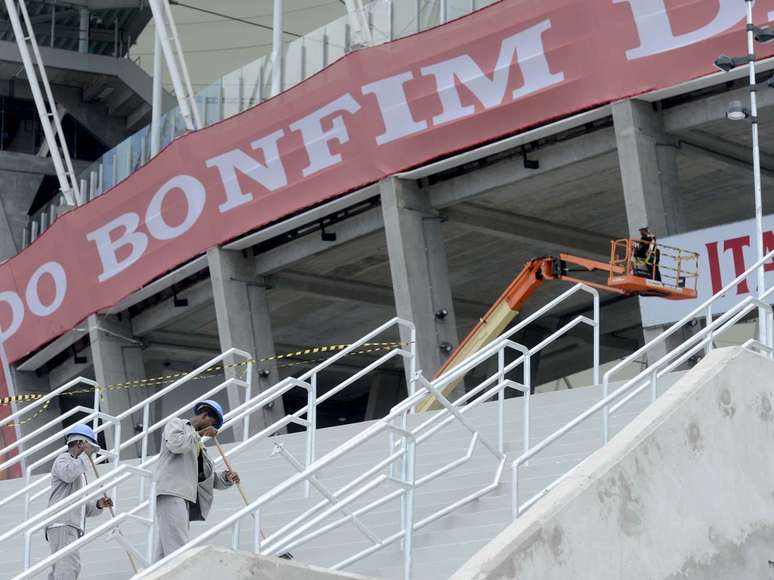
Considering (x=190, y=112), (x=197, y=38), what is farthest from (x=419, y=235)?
(x=197, y=38)

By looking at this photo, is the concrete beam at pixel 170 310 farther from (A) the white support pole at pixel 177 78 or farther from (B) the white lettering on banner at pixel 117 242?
(A) the white support pole at pixel 177 78

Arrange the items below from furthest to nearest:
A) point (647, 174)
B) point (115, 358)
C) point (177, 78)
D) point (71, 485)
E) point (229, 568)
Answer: point (115, 358)
point (177, 78)
point (647, 174)
point (71, 485)
point (229, 568)

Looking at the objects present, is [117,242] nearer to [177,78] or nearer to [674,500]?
[177,78]

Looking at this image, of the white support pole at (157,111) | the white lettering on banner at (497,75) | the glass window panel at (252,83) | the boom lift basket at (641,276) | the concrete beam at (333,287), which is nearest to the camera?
the boom lift basket at (641,276)

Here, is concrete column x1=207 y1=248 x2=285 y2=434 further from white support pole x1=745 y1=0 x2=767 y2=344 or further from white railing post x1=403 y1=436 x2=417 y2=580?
white railing post x1=403 y1=436 x2=417 y2=580

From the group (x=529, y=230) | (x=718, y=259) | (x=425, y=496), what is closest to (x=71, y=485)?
(x=425, y=496)

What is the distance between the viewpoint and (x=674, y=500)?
951 centimetres

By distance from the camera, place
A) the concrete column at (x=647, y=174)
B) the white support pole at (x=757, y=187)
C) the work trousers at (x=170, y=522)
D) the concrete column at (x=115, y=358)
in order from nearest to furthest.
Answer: the work trousers at (x=170, y=522), the white support pole at (x=757, y=187), the concrete column at (x=647, y=174), the concrete column at (x=115, y=358)

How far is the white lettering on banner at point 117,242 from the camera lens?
99.6ft

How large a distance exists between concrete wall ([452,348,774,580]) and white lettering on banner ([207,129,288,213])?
56.7ft

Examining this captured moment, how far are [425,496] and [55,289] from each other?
2289 cm

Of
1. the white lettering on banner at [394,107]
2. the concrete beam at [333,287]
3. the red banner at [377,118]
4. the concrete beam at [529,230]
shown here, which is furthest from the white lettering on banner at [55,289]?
the white lettering on banner at [394,107]

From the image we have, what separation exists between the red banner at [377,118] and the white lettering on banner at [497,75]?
2 cm

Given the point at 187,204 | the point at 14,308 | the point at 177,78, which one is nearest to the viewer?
the point at 187,204
